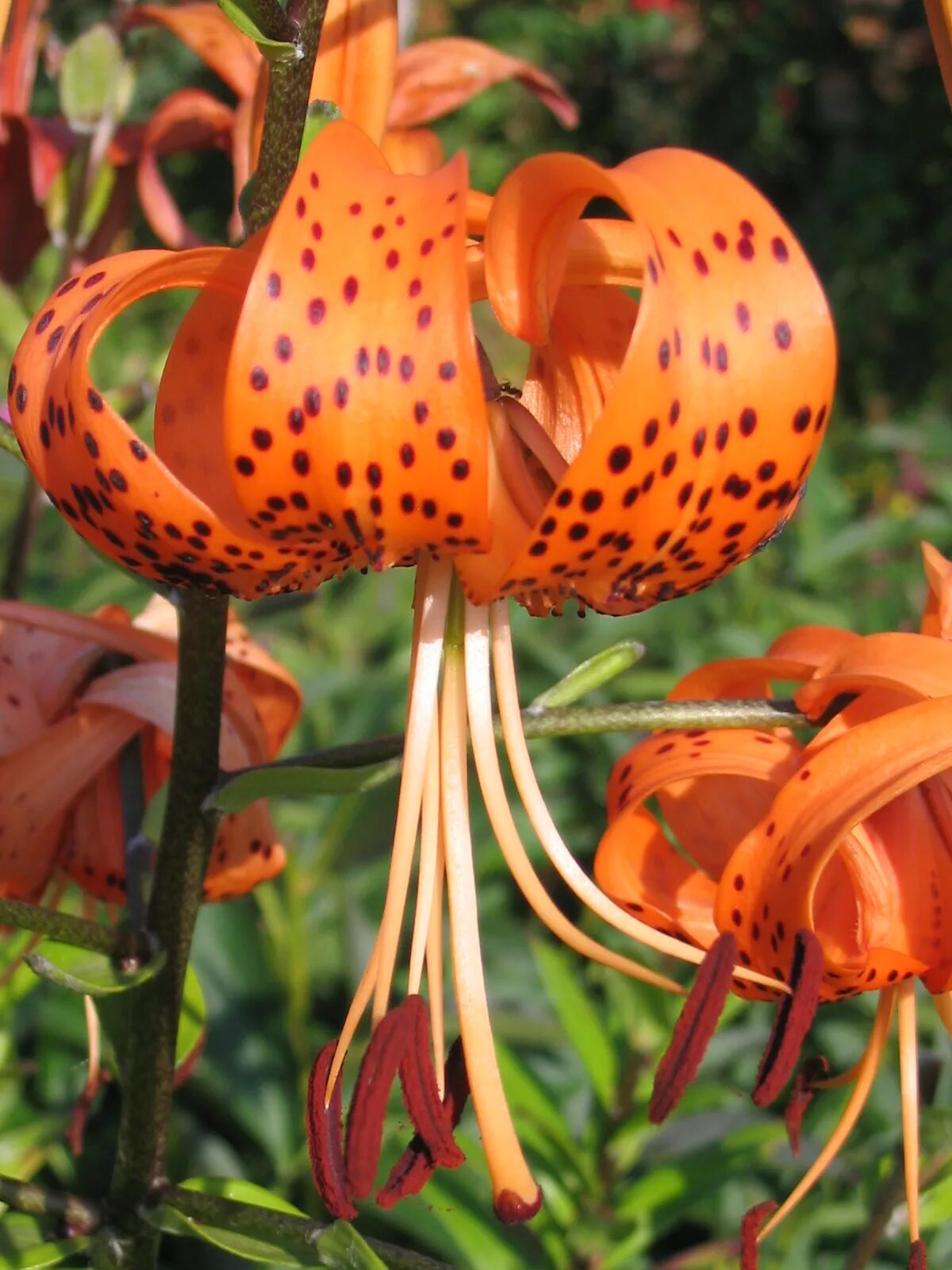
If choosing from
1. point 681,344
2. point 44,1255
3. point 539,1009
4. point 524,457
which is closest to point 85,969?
point 44,1255

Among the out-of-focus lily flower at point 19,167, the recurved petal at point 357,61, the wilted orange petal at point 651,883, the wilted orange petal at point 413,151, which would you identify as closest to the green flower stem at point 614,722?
the wilted orange petal at point 651,883

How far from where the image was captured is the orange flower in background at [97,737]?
95 centimetres

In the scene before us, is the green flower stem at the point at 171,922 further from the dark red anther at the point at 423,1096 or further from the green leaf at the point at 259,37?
the green leaf at the point at 259,37

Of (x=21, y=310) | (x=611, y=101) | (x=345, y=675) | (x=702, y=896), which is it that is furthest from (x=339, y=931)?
(x=611, y=101)

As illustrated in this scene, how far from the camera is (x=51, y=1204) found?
2.75 ft

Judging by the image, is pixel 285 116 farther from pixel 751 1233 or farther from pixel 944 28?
pixel 751 1233

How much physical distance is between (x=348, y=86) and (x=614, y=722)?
39cm

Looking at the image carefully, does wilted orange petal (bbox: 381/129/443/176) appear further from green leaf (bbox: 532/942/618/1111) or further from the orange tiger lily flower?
green leaf (bbox: 532/942/618/1111)

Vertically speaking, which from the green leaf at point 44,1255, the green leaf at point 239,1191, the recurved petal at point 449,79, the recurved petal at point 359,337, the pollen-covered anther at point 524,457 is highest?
the recurved petal at point 449,79

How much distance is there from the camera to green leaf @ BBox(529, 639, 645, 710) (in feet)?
2.86

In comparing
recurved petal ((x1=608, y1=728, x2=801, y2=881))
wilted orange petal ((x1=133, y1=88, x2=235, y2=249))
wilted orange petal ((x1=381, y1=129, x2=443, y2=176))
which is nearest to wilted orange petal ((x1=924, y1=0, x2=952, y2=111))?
recurved petal ((x1=608, y1=728, x2=801, y2=881))

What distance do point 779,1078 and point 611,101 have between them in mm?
5734

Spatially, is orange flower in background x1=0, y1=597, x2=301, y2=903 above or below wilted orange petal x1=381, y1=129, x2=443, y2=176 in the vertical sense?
below

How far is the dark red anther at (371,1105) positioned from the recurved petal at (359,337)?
30cm
